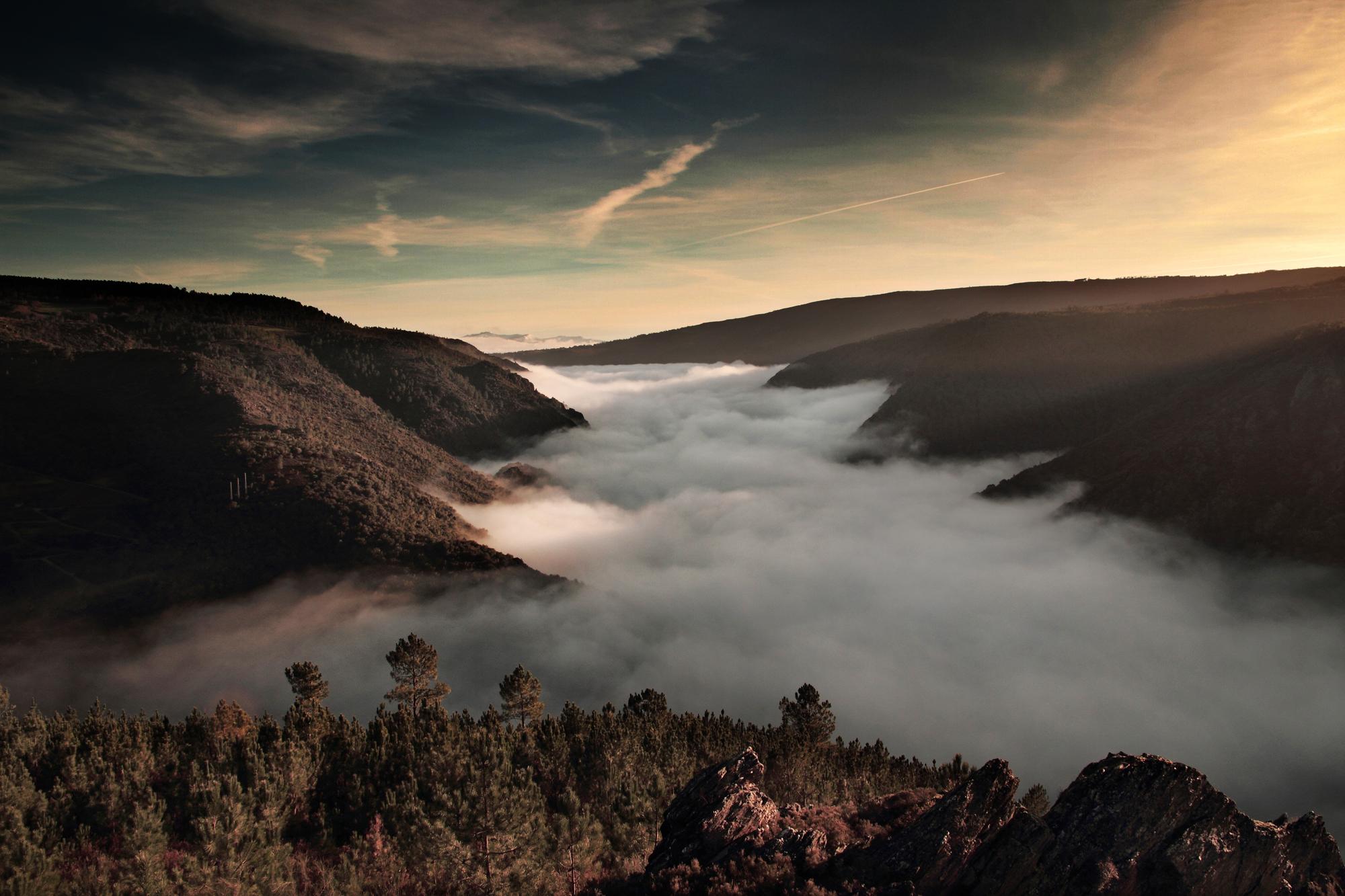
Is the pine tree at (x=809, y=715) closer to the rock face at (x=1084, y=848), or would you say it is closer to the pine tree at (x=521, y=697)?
the pine tree at (x=521, y=697)

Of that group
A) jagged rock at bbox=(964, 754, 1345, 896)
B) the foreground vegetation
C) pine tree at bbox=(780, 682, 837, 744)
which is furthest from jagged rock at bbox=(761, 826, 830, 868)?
pine tree at bbox=(780, 682, 837, 744)

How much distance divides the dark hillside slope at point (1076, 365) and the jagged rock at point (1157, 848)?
148 m

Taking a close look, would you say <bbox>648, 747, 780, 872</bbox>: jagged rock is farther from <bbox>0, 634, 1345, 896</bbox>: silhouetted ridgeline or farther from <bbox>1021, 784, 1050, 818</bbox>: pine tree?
<bbox>1021, 784, 1050, 818</bbox>: pine tree

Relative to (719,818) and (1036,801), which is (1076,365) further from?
(719,818)

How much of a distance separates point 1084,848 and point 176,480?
141864 millimetres

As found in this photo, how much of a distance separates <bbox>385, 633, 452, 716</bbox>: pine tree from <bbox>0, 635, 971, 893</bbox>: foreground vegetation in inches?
320

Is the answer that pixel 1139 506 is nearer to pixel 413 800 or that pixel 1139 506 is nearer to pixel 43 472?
pixel 413 800

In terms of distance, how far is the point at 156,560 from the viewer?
10275 centimetres

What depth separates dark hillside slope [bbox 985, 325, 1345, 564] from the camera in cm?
9381

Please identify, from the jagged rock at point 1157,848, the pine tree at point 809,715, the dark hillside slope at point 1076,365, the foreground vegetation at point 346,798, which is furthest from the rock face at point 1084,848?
the dark hillside slope at point 1076,365

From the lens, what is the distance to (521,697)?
5619 cm

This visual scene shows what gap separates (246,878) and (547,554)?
444ft

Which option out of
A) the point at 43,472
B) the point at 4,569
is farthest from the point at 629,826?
the point at 43,472

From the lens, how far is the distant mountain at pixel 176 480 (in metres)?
101
